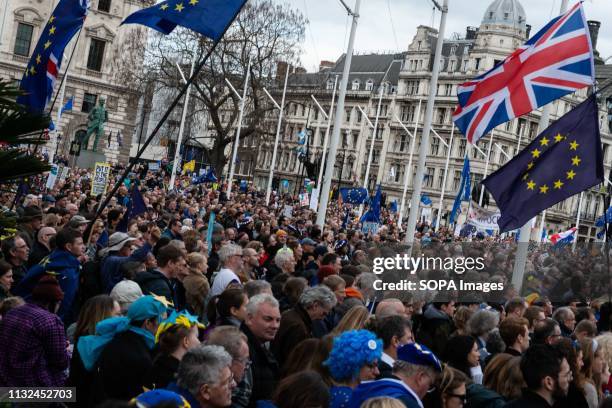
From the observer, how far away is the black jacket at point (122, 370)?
5.74m

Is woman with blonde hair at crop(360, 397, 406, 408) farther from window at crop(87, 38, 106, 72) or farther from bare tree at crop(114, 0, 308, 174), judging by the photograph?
window at crop(87, 38, 106, 72)

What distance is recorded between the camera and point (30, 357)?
624 cm

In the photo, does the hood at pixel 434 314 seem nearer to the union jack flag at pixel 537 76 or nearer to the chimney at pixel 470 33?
the union jack flag at pixel 537 76

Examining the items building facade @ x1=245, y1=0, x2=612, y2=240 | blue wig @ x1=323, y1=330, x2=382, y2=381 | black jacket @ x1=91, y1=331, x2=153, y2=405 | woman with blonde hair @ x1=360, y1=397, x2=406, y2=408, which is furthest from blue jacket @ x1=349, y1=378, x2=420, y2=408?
building facade @ x1=245, y1=0, x2=612, y2=240

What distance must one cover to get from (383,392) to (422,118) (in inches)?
3075

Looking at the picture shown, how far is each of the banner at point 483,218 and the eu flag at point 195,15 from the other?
17.7 metres

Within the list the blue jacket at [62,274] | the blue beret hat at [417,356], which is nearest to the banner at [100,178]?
the blue jacket at [62,274]

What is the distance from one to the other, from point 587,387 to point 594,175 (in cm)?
451

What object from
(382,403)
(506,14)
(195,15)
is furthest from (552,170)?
(506,14)

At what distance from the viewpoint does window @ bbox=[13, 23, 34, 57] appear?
61844 mm

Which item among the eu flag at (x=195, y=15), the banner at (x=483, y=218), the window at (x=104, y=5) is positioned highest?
the window at (x=104, y=5)

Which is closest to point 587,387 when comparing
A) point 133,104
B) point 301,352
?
point 301,352

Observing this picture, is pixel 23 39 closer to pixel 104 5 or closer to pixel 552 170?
pixel 104 5

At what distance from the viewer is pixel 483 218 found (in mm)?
28344
